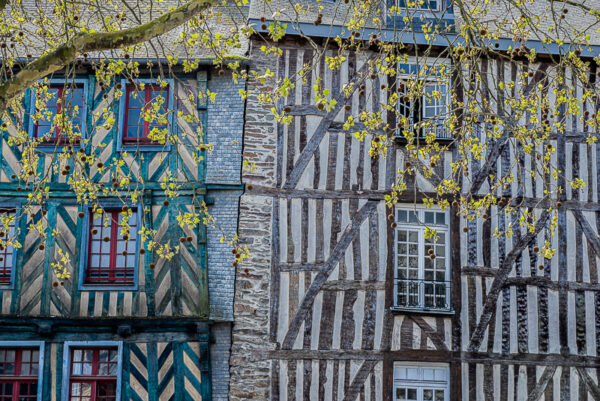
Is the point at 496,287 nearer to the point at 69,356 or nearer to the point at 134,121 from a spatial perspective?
the point at 134,121

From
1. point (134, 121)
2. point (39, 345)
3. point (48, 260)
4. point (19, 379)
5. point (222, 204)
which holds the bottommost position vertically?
point (19, 379)

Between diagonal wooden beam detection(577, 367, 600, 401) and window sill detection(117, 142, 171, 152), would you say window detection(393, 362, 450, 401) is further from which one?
window sill detection(117, 142, 171, 152)

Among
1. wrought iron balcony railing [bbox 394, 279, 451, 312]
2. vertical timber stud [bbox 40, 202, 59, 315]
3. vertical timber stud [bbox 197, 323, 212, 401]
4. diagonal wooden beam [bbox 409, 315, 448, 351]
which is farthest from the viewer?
wrought iron balcony railing [bbox 394, 279, 451, 312]

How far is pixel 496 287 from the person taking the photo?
1463 cm

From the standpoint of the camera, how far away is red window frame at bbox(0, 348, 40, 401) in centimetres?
1437

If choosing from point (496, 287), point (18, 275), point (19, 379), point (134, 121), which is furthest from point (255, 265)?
point (19, 379)

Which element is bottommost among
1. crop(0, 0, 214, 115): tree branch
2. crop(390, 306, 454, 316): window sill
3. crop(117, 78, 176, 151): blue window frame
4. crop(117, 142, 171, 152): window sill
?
crop(390, 306, 454, 316): window sill

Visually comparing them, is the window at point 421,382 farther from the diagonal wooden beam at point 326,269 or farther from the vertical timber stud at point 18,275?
the vertical timber stud at point 18,275

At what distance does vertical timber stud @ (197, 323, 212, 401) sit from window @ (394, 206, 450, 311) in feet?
8.23

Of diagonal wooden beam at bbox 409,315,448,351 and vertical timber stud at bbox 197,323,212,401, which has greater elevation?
diagonal wooden beam at bbox 409,315,448,351

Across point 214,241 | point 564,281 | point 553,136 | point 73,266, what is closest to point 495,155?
point 553,136

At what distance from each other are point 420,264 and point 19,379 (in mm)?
5510

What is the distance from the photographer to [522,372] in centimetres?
1445

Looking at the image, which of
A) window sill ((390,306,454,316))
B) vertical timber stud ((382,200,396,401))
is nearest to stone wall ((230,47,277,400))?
vertical timber stud ((382,200,396,401))
